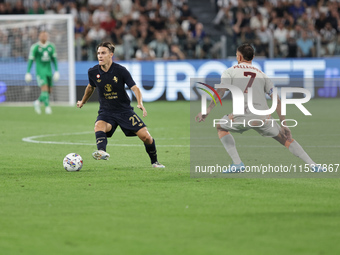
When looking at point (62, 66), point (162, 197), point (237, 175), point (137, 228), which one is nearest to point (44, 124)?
point (62, 66)

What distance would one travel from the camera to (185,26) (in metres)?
28.1

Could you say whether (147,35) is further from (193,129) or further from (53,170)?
(53,170)

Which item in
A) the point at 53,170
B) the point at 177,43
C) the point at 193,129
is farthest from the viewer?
the point at 177,43

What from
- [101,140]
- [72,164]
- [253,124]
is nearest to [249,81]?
[253,124]

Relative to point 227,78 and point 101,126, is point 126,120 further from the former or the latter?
point 227,78

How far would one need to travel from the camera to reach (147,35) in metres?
26.7

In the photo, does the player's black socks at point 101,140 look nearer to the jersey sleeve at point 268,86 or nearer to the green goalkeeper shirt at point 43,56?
the jersey sleeve at point 268,86

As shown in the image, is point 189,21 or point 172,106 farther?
point 189,21

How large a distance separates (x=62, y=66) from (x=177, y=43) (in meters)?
4.87

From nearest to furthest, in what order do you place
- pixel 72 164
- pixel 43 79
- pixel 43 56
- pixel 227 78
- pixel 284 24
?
pixel 227 78 < pixel 72 164 < pixel 43 56 < pixel 43 79 < pixel 284 24

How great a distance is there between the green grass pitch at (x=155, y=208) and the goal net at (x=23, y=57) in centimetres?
1118

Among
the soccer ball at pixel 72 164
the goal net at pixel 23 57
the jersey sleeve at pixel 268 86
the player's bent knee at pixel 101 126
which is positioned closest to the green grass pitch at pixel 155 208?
the soccer ball at pixel 72 164

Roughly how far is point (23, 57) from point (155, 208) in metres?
17.8

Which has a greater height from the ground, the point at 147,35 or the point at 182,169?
the point at 147,35
